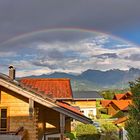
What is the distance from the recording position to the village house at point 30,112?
15.3m

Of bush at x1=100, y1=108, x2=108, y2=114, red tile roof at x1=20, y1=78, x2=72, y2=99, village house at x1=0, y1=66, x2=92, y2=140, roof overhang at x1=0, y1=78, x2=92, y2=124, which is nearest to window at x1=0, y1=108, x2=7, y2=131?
village house at x1=0, y1=66, x2=92, y2=140

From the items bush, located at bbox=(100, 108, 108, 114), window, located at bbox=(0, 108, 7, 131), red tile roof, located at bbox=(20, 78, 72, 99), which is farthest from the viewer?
bush, located at bbox=(100, 108, 108, 114)

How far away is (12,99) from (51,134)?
9.18 ft

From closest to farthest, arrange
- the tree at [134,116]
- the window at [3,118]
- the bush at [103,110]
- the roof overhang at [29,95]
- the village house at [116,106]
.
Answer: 1. the tree at [134,116]
2. the roof overhang at [29,95]
3. the window at [3,118]
4. the village house at [116,106]
5. the bush at [103,110]

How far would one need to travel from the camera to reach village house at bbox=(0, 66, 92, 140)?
15258 mm

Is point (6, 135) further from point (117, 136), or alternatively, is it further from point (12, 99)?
point (117, 136)

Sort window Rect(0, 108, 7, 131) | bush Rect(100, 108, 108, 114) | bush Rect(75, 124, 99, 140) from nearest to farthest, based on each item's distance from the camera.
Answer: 1. window Rect(0, 108, 7, 131)
2. bush Rect(75, 124, 99, 140)
3. bush Rect(100, 108, 108, 114)

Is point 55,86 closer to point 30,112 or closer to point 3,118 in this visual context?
point 3,118

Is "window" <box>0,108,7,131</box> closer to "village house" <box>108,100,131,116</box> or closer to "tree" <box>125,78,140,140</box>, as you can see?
"tree" <box>125,78,140,140</box>

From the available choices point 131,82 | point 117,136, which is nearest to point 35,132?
point 131,82

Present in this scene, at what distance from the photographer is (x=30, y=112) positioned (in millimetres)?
15500

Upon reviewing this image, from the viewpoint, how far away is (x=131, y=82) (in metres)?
14.6

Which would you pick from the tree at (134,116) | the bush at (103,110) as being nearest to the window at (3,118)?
the tree at (134,116)

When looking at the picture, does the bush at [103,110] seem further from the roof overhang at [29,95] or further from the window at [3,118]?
the roof overhang at [29,95]
